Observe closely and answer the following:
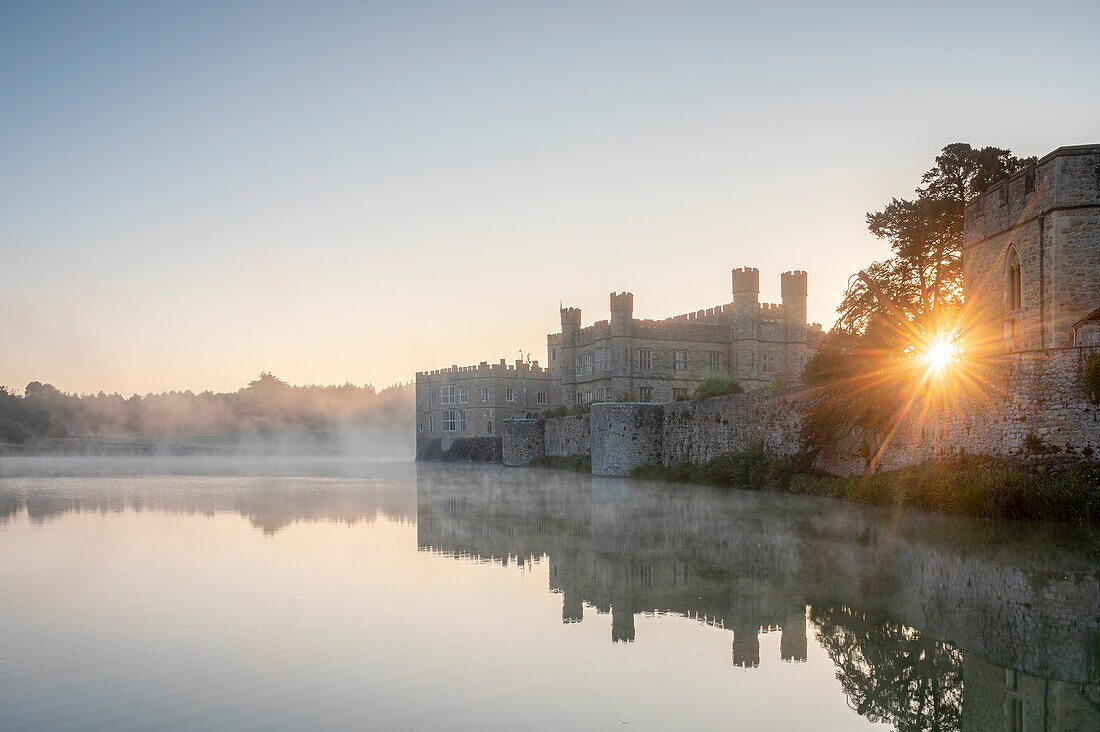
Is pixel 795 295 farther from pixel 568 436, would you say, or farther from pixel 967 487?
pixel 967 487

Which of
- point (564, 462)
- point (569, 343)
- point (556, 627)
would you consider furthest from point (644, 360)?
point (556, 627)

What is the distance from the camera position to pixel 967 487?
18.0 metres

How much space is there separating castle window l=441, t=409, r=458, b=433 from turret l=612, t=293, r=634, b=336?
73.9ft

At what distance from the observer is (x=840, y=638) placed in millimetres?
8336

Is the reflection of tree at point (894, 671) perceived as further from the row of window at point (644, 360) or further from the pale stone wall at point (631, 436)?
the row of window at point (644, 360)

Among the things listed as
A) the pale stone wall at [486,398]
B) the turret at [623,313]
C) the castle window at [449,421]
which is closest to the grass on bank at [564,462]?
the turret at [623,313]

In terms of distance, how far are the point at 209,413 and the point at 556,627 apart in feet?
342

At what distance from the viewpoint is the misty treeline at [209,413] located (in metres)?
91.1

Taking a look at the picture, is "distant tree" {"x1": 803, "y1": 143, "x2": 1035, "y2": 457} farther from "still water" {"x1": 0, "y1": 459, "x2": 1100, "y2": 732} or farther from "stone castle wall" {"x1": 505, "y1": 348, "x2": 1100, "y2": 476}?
"still water" {"x1": 0, "y1": 459, "x2": 1100, "y2": 732}

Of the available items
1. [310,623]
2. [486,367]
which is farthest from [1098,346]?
[486,367]

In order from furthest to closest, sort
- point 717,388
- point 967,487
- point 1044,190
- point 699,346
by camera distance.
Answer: point 699,346
point 717,388
point 1044,190
point 967,487

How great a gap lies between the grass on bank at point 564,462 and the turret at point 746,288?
16180 millimetres

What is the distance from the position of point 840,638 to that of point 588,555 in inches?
223

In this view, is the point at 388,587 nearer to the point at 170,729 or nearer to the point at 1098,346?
the point at 170,729
